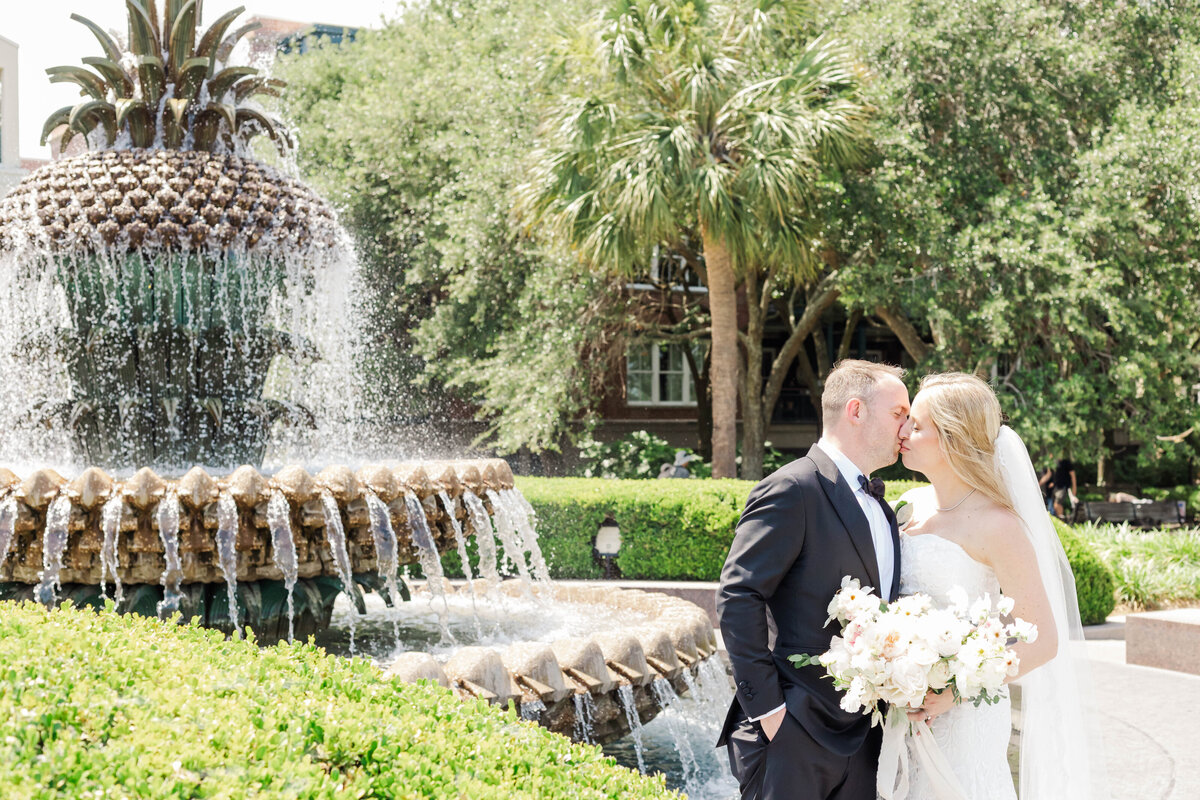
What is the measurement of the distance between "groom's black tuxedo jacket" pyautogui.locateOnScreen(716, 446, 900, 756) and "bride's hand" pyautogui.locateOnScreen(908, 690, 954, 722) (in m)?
0.15

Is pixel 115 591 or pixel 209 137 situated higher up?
pixel 209 137

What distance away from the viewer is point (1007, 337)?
15.5 meters

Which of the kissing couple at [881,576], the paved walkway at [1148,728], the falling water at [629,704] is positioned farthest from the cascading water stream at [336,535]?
the paved walkway at [1148,728]

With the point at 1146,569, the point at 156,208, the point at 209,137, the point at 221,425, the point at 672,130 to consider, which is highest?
the point at 672,130

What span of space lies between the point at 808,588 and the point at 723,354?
43.4 feet

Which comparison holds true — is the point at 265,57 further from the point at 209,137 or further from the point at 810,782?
the point at 810,782

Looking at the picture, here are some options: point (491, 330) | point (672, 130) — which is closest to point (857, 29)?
point (672, 130)

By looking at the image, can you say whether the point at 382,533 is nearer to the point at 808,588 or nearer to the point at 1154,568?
the point at 808,588

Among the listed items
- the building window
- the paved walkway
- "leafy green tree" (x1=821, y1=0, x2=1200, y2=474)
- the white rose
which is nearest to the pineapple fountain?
the white rose

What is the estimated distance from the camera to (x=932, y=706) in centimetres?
326

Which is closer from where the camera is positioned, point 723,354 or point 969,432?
point 969,432

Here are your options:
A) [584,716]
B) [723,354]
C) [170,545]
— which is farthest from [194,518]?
[723,354]

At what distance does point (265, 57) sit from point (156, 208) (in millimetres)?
2433

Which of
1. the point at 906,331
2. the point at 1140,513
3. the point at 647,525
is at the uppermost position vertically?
the point at 906,331
